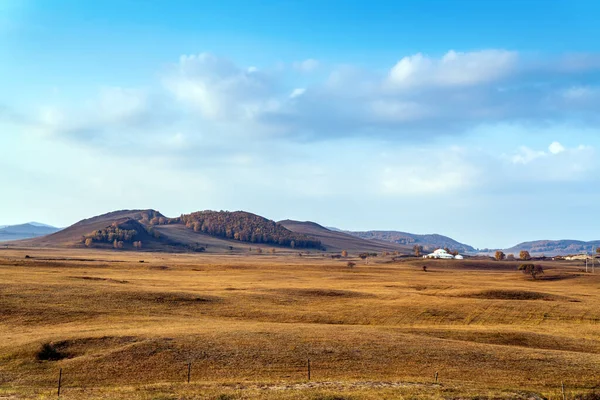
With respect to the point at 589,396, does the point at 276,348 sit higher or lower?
higher

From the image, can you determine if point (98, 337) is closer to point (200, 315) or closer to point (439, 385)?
point (200, 315)

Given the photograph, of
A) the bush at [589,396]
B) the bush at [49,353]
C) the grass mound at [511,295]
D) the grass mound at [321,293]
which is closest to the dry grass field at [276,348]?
the bush at [49,353]

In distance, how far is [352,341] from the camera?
44812 mm

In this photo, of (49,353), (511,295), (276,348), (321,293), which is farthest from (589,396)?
(511,295)

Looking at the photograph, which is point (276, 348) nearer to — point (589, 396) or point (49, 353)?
point (49, 353)

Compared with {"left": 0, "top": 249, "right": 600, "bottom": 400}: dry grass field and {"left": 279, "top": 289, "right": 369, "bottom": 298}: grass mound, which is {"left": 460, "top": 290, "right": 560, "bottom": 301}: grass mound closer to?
{"left": 0, "top": 249, "right": 600, "bottom": 400}: dry grass field

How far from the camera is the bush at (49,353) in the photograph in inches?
1539

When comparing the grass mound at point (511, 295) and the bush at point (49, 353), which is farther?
the grass mound at point (511, 295)

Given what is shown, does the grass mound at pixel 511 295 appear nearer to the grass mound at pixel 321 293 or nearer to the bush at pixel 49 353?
the grass mound at pixel 321 293

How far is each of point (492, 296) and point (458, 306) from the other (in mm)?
19506

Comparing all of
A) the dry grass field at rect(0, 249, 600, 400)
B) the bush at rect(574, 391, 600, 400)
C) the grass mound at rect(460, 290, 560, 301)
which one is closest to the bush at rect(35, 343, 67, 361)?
the dry grass field at rect(0, 249, 600, 400)

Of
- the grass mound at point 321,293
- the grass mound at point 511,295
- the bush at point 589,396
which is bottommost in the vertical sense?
the bush at point 589,396

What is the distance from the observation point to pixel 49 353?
40.0 metres

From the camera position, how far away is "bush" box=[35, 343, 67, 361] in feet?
128
